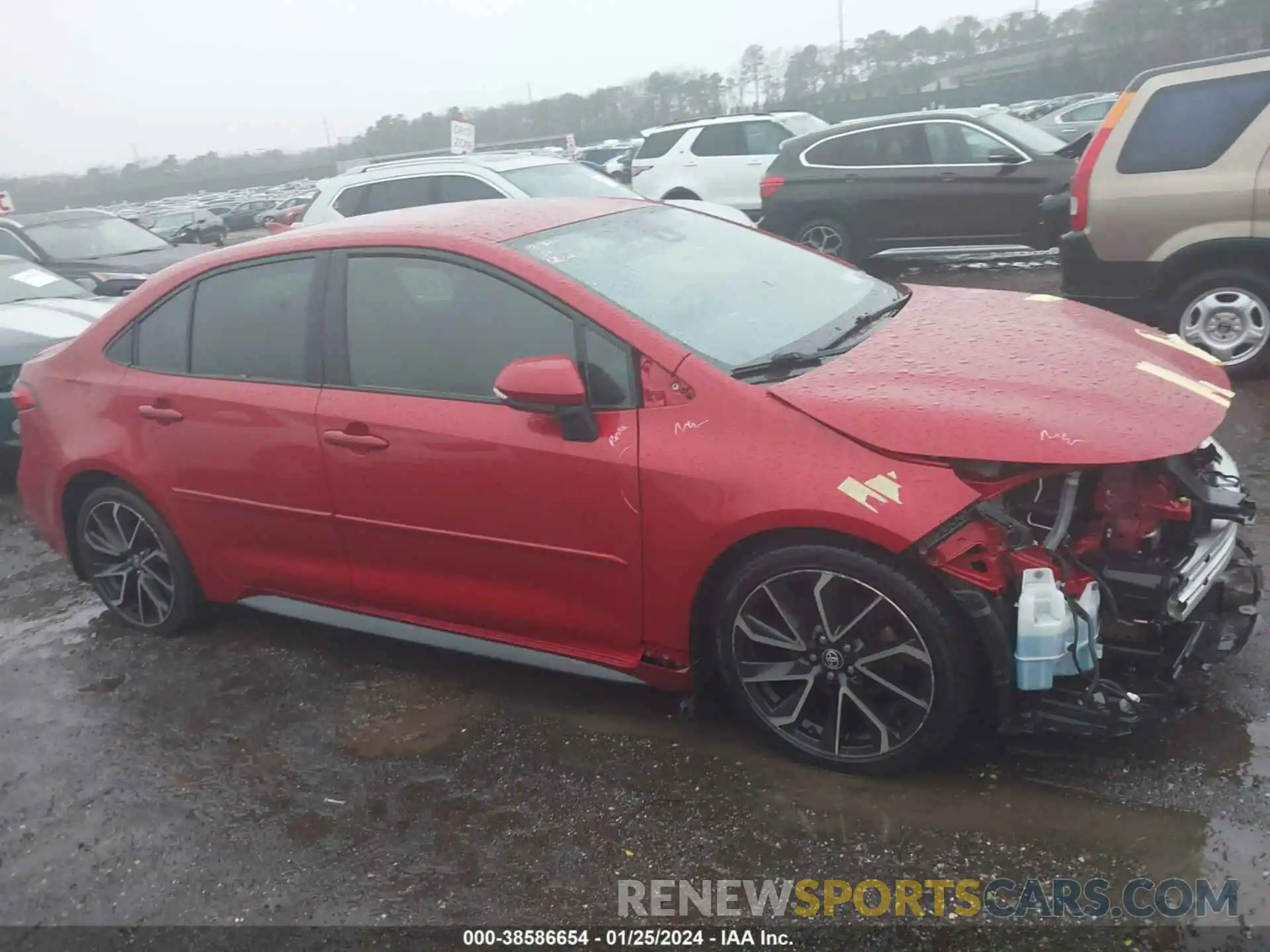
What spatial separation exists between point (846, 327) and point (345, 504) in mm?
1794

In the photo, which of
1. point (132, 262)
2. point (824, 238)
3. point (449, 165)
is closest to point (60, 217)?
point (132, 262)

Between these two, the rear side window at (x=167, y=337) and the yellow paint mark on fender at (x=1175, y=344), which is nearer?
the yellow paint mark on fender at (x=1175, y=344)

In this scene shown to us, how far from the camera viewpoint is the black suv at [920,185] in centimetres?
955

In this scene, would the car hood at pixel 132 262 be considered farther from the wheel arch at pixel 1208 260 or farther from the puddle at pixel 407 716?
the wheel arch at pixel 1208 260

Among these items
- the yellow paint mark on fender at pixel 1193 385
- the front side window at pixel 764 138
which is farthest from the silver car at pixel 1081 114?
the yellow paint mark on fender at pixel 1193 385

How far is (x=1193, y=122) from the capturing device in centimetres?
586

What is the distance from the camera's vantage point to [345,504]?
3484 mm

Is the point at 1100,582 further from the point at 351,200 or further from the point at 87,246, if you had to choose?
the point at 87,246

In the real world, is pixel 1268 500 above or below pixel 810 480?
below

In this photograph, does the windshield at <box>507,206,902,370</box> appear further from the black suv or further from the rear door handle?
the black suv

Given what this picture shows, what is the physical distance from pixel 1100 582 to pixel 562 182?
773cm

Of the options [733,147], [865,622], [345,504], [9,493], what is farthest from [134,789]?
[733,147]

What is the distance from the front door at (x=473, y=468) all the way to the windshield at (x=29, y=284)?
5.85 metres

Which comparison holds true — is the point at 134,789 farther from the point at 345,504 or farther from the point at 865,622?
the point at 865,622
